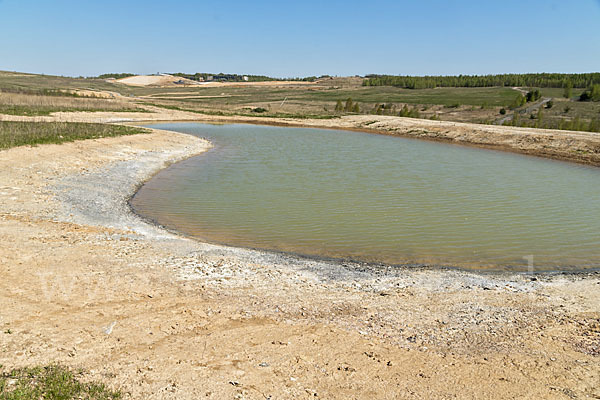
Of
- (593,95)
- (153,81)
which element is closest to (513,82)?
(593,95)

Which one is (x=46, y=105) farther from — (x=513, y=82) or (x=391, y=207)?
(x=513, y=82)

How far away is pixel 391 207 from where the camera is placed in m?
13.5

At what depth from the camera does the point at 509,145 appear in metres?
30.2

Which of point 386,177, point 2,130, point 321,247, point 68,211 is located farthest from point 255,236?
point 2,130

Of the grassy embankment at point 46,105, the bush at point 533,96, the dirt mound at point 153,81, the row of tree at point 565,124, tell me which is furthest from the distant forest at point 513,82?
the grassy embankment at point 46,105

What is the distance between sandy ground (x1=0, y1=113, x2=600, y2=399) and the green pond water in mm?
1494

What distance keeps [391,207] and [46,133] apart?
61.5ft

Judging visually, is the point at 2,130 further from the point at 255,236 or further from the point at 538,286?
the point at 538,286

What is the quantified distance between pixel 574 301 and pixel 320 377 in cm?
485

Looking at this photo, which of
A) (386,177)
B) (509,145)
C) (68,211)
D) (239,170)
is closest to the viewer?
(68,211)

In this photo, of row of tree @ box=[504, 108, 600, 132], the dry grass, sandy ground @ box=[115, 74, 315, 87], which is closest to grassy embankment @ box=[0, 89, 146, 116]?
the dry grass

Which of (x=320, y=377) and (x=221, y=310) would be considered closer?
(x=320, y=377)

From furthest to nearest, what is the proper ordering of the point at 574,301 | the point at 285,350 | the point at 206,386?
the point at 574,301 → the point at 285,350 → the point at 206,386

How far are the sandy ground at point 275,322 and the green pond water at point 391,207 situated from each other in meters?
1.49
